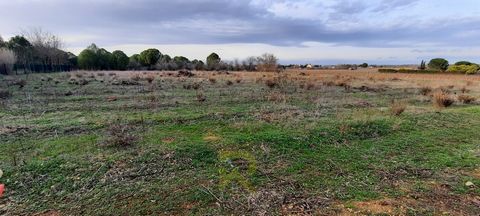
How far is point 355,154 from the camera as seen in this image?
6828mm

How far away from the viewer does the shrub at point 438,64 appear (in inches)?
2096

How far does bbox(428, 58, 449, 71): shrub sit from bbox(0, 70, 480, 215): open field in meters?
49.4

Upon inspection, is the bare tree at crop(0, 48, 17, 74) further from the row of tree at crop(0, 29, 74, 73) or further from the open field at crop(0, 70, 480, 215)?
the open field at crop(0, 70, 480, 215)

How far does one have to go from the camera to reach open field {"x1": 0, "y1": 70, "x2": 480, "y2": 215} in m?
4.64

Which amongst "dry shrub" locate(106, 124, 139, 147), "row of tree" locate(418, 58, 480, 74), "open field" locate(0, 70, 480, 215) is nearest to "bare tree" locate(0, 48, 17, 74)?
"open field" locate(0, 70, 480, 215)

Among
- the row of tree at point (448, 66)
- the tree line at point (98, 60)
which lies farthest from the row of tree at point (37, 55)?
the row of tree at point (448, 66)

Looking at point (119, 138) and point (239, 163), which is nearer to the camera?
point (239, 163)

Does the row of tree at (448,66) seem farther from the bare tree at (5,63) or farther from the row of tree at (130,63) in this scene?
the bare tree at (5,63)

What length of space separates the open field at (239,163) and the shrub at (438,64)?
49431 millimetres

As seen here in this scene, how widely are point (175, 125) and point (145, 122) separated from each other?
0.98 metres

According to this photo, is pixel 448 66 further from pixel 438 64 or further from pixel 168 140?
pixel 168 140

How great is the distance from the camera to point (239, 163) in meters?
6.11

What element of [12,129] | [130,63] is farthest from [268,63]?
[12,129]

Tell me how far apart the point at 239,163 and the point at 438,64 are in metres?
58.4
